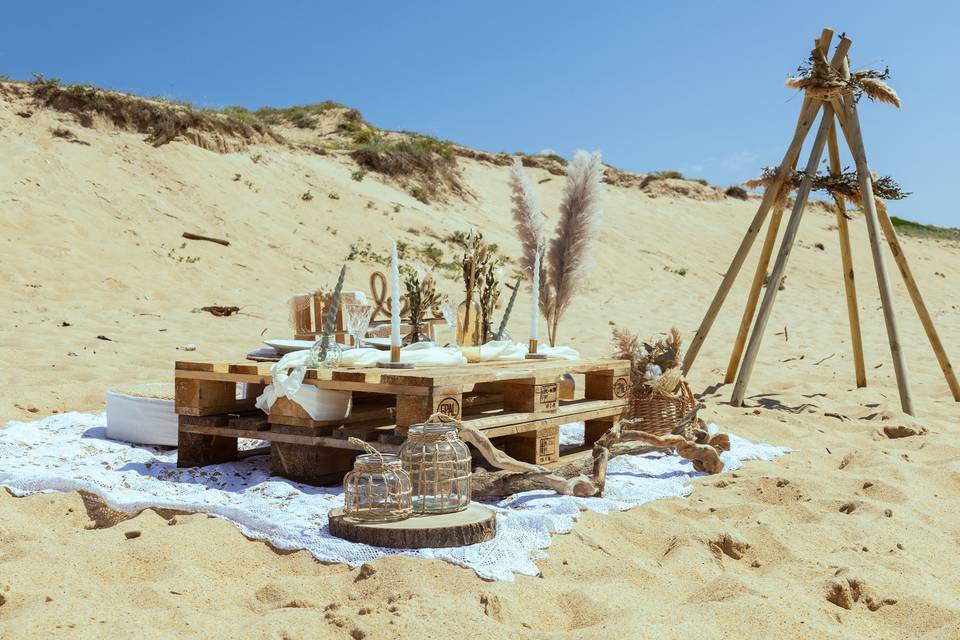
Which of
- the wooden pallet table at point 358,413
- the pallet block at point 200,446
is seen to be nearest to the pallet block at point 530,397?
the wooden pallet table at point 358,413

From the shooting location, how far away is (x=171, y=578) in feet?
9.40

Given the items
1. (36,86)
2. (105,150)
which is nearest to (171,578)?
(105,150)

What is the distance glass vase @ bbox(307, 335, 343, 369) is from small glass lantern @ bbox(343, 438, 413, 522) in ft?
2.54

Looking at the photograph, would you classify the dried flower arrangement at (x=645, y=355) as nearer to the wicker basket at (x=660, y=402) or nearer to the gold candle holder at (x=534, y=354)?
the wicker basket at (x=660, y=402)

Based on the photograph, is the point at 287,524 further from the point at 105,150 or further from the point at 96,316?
the point at 105,150

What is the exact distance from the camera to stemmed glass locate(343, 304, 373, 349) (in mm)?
4430

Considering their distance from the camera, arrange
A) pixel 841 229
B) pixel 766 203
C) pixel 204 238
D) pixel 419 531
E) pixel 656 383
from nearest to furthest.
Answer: pixel 419 531 → pixel 656 383 → pixel 766 203 → pixel 841 229 → pixel 204 238

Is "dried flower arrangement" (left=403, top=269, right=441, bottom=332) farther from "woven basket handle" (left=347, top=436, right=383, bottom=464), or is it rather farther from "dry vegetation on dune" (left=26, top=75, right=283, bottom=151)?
"dry vegetation on dune" (left=26, top=75, right=283, bottom=151)

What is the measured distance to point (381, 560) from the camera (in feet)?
9.78

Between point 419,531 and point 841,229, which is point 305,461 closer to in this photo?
point 419,531

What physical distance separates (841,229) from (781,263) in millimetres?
1180

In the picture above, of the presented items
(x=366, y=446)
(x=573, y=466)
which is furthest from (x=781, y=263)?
(x=366, y=446)

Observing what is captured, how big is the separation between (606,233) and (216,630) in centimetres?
1876

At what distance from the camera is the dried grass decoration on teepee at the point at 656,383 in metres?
5.45
